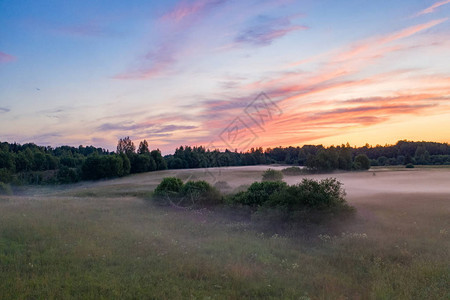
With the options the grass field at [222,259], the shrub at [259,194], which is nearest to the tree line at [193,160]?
the shrub at [259,194]

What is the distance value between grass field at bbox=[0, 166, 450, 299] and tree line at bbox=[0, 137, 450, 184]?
52127 mm

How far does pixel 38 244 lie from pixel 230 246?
831 centimetres

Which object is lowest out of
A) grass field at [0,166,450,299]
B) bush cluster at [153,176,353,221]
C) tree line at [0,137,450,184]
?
grass field at [0,166,450,299]

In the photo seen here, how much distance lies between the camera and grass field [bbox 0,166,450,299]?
29.4ft

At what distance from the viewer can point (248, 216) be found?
2278 cm

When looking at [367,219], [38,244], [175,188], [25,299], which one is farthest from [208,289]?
[175,188]

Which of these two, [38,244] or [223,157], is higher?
[223,157]

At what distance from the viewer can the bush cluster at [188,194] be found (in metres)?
28.3

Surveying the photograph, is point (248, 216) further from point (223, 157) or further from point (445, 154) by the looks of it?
point (445, 154)

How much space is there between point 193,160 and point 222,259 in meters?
85.7

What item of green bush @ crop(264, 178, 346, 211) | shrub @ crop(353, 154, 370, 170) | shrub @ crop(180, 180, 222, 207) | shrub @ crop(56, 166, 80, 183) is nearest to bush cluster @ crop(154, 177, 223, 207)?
shrub @ crop(180, 180, 222, 207)

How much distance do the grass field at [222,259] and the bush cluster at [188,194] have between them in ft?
25.9

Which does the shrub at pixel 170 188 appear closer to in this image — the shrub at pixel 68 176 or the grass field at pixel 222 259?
the grass field at pixel 222 259

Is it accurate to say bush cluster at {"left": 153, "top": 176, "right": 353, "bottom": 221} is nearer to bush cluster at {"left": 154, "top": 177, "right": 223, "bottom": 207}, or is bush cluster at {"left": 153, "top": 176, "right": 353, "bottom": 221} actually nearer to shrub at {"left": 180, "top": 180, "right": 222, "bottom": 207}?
shrub at {"left": 180, "top": 180, "right": 222, "bottom": 207}
